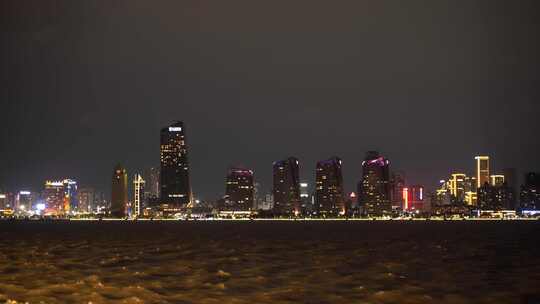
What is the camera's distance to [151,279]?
57.3m

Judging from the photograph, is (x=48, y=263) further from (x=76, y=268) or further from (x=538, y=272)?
(x=538, y=272)

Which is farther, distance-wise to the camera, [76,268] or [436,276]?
[76,268]

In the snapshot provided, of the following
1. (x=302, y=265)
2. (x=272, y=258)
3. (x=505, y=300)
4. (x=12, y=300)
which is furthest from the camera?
(x=272, y=258)

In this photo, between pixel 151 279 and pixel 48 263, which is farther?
pixel 48 263

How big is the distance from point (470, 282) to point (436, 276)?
5.20 metres

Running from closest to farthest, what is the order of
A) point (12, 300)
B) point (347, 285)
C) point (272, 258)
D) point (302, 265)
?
point (12, 300), point (347, 285), point (302, 265), point (272, 258)

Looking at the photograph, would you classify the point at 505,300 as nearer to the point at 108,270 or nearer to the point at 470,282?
the point at 470,282

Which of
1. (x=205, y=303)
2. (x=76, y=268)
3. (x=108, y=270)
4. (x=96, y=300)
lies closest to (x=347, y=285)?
(x=205, y=303)

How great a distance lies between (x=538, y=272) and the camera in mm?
66812

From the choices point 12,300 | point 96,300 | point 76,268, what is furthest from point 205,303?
point 76,268

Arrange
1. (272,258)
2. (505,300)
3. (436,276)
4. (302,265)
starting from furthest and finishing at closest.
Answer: (272,258) < (302,265) < (436,276) < (505,300)

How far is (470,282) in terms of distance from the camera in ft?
188

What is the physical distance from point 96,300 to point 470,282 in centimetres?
2882

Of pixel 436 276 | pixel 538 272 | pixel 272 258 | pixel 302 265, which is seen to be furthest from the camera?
pixel 272 258
